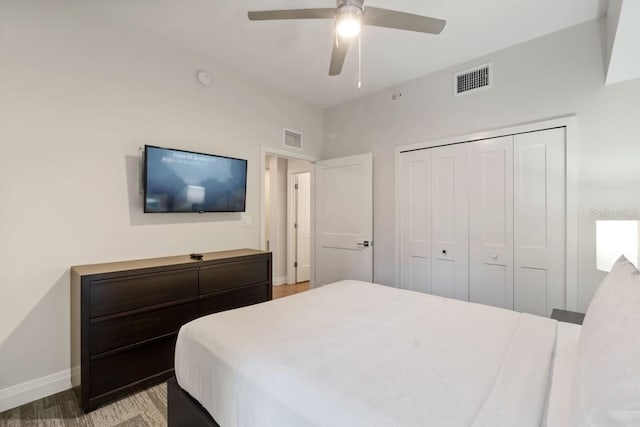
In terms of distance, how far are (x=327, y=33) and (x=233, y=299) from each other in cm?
251

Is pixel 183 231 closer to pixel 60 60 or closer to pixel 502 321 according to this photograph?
pixel 60 60

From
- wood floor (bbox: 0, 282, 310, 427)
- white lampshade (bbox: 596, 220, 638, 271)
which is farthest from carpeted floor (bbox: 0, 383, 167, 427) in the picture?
white lampshade (bbox: 596, 220, 638, 271)

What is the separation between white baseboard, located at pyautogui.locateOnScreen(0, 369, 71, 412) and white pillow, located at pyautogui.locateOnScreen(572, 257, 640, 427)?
118 inches

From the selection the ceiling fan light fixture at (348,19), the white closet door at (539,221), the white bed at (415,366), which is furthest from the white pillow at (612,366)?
the ceiling fan light fixture at (348,19)

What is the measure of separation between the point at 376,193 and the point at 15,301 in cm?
337

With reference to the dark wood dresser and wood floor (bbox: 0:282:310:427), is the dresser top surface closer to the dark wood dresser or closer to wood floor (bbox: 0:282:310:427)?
the dark wood dresser

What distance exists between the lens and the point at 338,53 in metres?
2.11

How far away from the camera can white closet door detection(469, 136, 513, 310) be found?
269 centimetres

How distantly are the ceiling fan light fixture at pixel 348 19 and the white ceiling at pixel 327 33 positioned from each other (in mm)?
511

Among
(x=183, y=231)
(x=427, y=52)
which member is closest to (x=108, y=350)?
(x=183, y=231)

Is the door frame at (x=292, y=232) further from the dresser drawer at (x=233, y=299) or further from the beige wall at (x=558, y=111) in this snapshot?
the dresser drawer at (x=233, y=299)

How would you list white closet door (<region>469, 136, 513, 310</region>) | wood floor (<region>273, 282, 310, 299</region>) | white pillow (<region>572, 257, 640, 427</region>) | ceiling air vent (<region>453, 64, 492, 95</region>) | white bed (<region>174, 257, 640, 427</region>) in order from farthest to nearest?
wood floor (<region>273, 282, 310, 299</region>) < ceiling air vent (<region>453, 64, 492, 95</region>) < white closet door (<region>469, 136, 513, 310</region>) < white bed (<region>174, 257, 640, 427</region>) < white pillow (<region>572, 257, 640, 427</region>)

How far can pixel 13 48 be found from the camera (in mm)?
1973

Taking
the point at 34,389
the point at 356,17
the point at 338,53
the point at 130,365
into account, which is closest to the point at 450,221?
the point at 338,53
